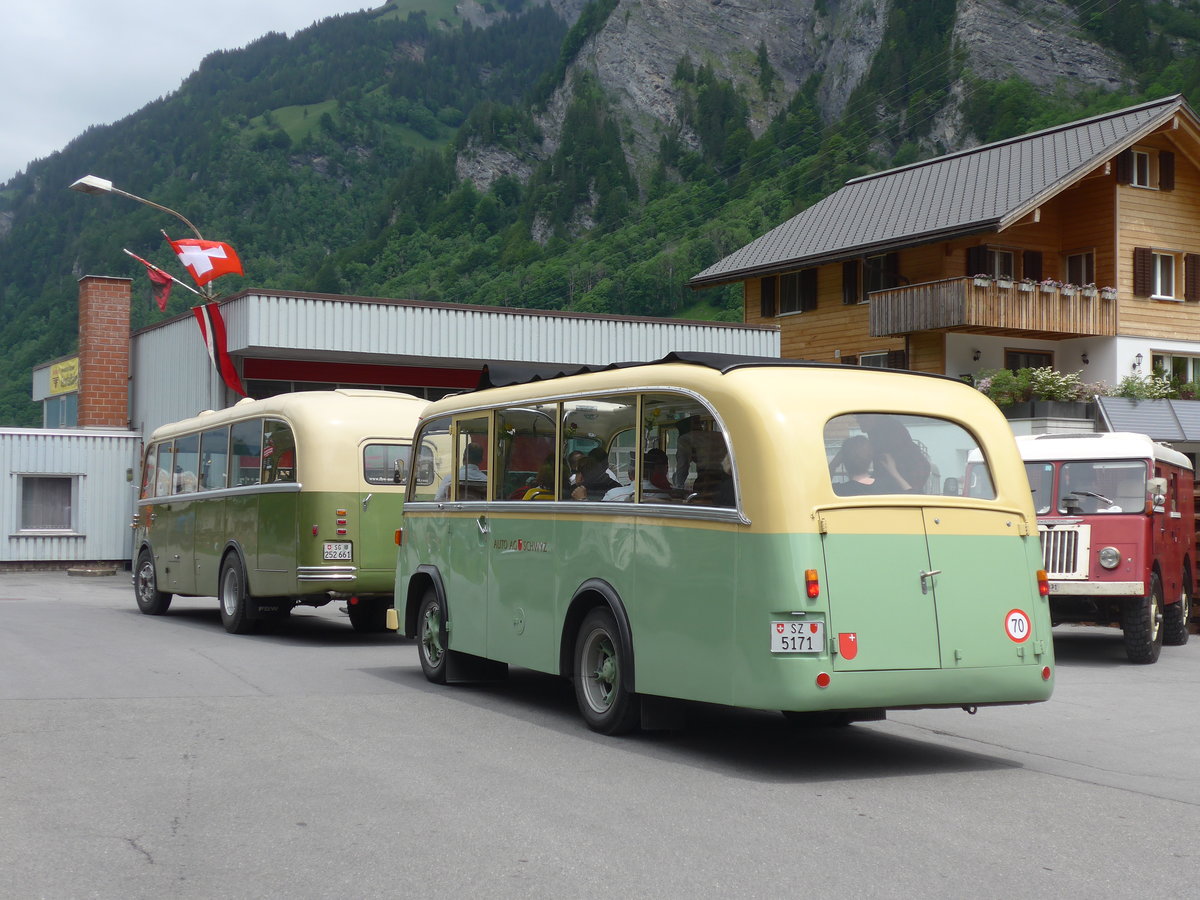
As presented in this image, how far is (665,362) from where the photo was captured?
9547 millimetres

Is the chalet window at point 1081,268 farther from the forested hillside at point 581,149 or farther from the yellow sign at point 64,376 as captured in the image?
the forested hillside at point 581,149

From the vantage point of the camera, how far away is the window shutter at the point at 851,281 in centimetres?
4300

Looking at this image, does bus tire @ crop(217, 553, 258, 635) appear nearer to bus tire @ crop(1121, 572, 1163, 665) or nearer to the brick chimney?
bus tire @ crop(1121, 572, 1163, 665)

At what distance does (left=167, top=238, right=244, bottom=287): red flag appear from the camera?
29750 millimetres

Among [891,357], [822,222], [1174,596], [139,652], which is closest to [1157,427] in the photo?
[891,357]

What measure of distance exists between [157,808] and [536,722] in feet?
11.6

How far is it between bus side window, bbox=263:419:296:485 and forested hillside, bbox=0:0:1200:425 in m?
82.9

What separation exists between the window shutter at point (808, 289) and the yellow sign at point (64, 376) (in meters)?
23.2

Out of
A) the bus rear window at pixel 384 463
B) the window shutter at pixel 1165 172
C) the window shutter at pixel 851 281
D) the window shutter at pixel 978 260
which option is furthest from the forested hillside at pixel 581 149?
the bus rear window at pixel 384 463

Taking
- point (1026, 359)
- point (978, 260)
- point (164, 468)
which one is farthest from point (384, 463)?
point (1026, 359)

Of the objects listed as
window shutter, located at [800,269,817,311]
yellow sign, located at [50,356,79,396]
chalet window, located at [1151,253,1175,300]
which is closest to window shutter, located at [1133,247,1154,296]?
chalet window, located at [1151,253,1175,300]

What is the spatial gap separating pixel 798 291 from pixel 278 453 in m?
30.0

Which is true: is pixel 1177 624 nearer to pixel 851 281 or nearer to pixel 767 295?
pixel 851 281

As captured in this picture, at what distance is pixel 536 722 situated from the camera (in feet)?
33.9
